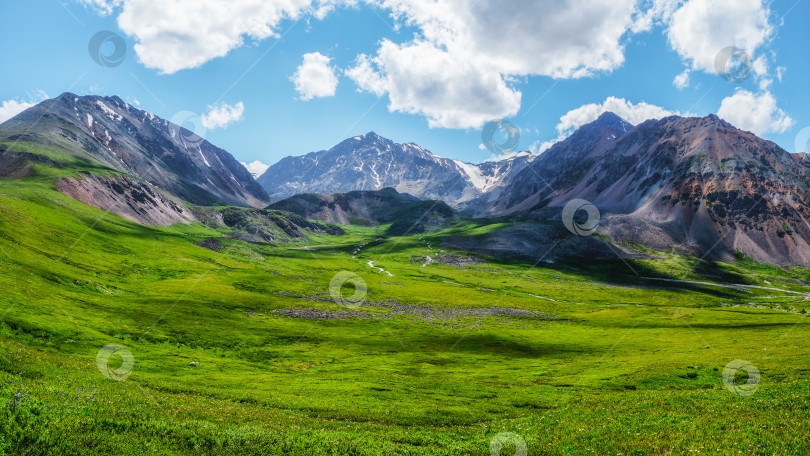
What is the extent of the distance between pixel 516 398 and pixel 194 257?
155 metres

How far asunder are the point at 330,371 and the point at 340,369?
167cm

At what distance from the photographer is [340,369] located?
5562 cm

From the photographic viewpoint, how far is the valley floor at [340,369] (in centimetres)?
2016

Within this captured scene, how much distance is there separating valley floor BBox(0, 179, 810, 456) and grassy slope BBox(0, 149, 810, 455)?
0.78 feet

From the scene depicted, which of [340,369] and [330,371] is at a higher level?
[340,369]

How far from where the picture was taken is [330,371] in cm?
5450

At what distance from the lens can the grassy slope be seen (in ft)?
65.8

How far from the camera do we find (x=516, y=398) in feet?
133

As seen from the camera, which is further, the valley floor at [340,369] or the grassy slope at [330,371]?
the valley floor at [340,369]

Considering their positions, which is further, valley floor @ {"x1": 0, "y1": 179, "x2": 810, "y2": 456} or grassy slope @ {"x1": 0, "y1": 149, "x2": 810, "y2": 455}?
valley floor @ {"x1": 0, "y1": 179, "x2": 810, "y2": 456}

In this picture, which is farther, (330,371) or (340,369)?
(340,369)

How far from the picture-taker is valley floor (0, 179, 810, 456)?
66.1ft

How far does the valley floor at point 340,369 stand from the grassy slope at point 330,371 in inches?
9.3

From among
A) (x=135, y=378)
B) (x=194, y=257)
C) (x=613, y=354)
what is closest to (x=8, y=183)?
(x=194, y=257)
